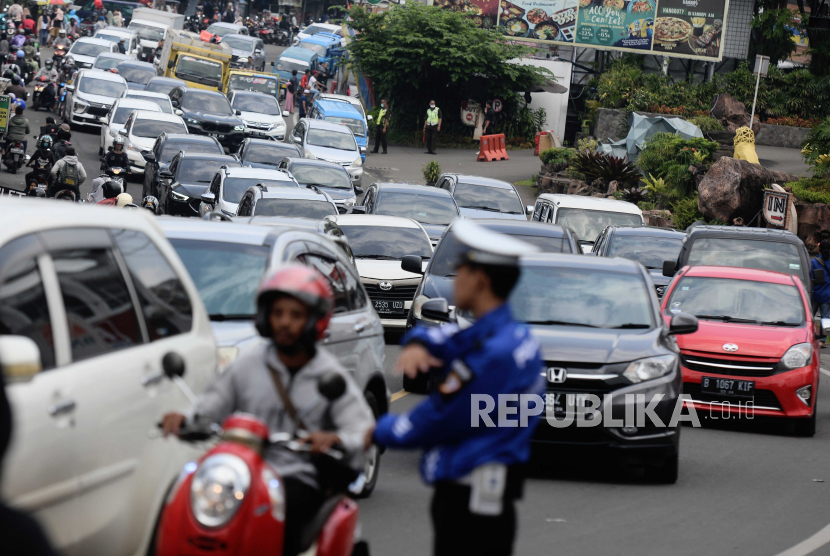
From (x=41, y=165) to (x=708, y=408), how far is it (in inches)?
587

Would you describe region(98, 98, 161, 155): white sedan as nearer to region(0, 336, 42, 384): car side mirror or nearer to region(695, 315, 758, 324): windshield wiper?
region(695, 315, 758, 324): windshield wiper

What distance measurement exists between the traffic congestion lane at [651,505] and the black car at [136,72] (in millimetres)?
Result: 34129

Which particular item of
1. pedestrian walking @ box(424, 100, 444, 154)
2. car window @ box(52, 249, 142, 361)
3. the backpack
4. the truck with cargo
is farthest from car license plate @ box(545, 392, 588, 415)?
the truck with cargo

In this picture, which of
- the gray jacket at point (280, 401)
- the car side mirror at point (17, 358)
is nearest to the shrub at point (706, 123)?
the gray jacket at point (280, 401)

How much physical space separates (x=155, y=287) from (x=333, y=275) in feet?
9.49

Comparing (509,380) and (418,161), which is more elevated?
(509,380)

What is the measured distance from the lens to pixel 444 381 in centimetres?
400

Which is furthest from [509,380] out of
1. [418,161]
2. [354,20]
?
[354,20]

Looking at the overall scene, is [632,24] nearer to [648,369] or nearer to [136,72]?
[136,72]

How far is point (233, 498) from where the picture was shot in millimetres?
3924

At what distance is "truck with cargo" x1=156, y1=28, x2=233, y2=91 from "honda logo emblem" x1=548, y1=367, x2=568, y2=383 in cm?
3513

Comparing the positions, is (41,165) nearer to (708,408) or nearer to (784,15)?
(708,408)

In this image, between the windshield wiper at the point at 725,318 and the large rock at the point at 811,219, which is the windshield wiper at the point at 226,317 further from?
the large rock at the point at 811,219

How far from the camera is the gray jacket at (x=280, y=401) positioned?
4.40 metres
